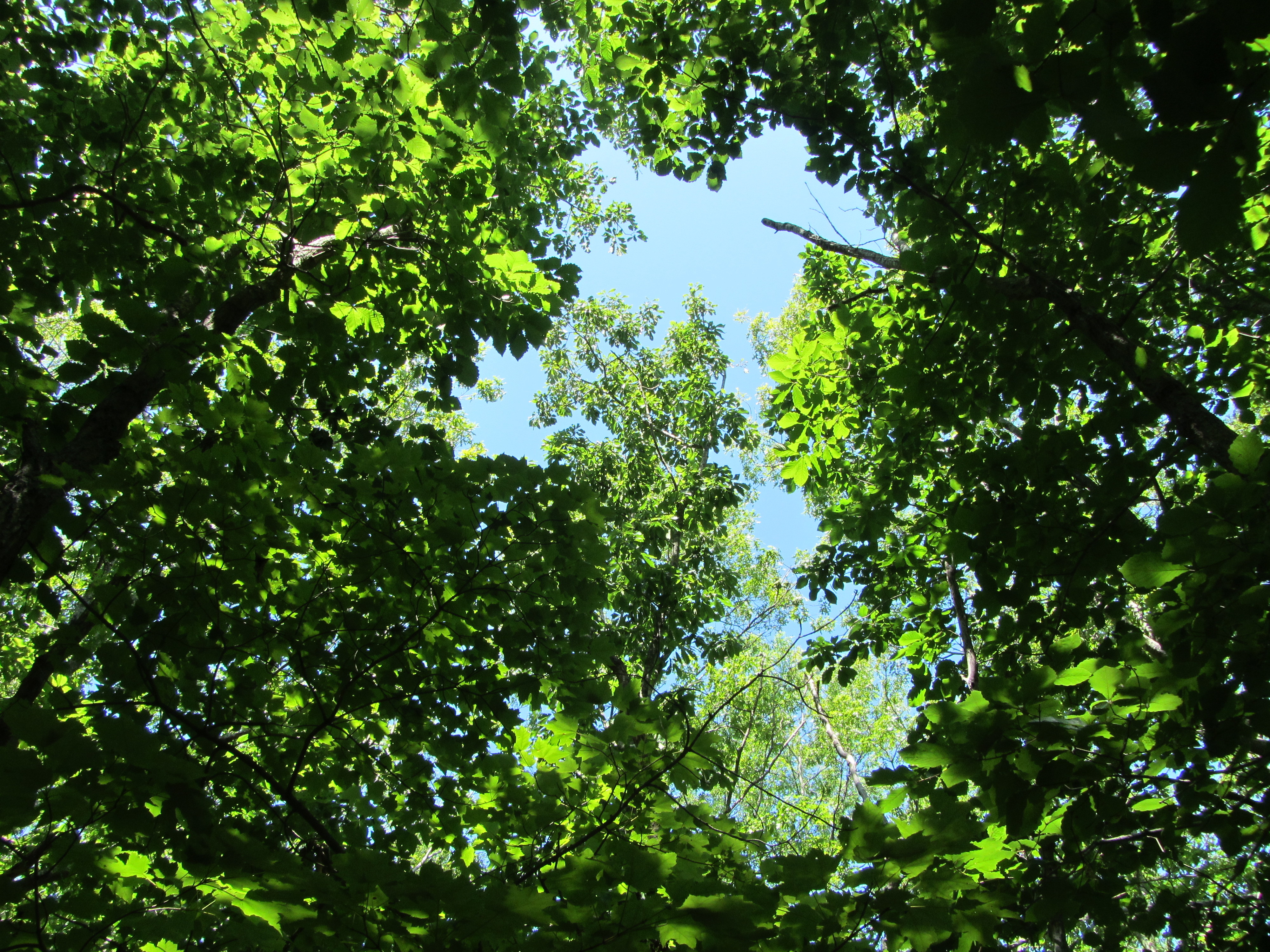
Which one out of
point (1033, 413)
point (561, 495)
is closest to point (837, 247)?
point (1033, 413)

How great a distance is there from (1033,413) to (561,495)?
2737 mm

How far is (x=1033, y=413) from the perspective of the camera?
3.56 metres

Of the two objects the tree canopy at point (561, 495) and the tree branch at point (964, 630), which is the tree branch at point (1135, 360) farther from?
the tree branch at point (964, 630)

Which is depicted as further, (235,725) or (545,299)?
(545,299)

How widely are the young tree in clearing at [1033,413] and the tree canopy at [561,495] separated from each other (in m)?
0.02

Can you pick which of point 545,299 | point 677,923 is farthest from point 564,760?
point 545,299

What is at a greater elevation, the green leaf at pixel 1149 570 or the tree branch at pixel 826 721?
the tree branch at pixel 826 721

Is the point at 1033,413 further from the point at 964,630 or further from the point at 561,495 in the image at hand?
the point at 561,495

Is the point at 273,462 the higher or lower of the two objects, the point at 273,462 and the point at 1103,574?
the lower

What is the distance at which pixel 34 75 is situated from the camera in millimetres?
3584

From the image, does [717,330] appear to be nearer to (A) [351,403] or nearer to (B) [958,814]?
(A) [351,403]

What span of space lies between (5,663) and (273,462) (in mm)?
5554

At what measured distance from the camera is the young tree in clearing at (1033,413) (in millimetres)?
1038

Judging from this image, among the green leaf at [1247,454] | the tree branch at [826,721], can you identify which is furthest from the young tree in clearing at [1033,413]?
the tree branch at [826,721]
